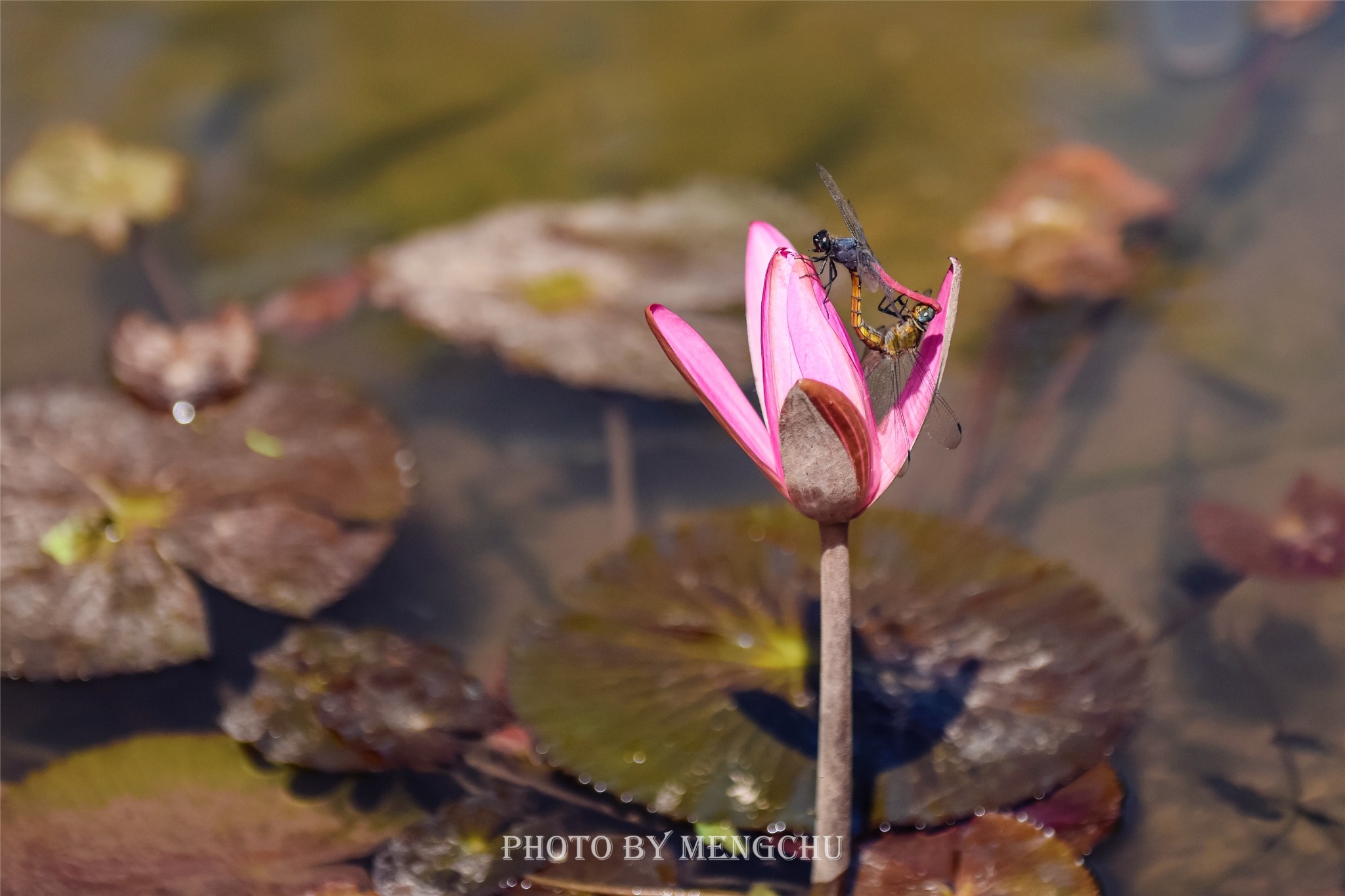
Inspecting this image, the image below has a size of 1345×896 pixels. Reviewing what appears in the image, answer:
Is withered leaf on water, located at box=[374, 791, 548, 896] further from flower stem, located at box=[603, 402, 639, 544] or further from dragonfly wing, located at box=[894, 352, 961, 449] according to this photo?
dragonfly wing, located at box=[894, 352, 961, 449]

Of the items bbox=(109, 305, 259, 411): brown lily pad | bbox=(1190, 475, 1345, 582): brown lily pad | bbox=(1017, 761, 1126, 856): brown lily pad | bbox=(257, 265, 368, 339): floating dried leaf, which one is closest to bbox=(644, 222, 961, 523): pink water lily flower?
bbox=(1017, 761, 1126, 856): brown lily pad

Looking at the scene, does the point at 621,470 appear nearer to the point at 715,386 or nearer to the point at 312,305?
the point at 312,305

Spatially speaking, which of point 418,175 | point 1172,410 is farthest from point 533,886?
point 418,175

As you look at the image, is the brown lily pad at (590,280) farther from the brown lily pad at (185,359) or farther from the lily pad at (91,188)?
the lily pad at (91,188)

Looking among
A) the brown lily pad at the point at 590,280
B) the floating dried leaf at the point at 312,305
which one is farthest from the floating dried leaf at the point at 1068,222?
the floating dried leaf at the point at 312,305

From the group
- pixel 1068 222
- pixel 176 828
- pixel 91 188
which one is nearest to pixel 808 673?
pixel 176 828

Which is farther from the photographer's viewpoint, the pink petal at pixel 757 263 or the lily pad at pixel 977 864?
the lily pad at pixel 977 864
